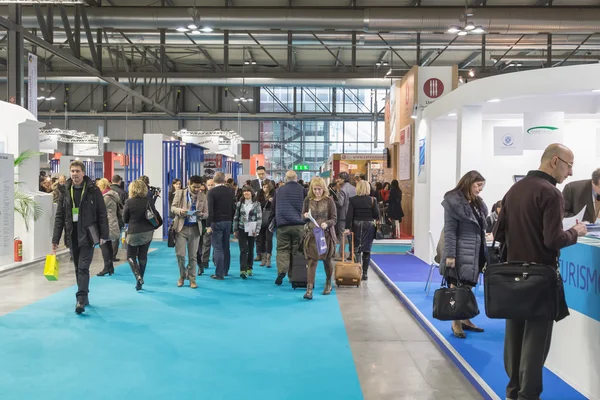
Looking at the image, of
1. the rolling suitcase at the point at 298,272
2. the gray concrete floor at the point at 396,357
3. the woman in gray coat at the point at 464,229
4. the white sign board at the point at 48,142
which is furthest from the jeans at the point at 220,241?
the white sign board at the point at 48,142

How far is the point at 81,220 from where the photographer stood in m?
6.16

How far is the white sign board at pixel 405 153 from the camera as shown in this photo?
490 inches

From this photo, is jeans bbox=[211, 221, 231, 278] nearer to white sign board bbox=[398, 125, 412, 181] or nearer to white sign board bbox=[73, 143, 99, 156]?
white sign board bbox=[398, 125, 412, 181]

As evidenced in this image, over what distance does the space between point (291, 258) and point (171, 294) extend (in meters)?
1.68

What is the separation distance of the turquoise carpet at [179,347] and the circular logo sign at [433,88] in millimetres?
5873

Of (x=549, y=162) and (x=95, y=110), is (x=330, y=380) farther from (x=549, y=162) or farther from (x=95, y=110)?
(x=95, y=110)

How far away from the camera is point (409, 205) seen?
45.1ft

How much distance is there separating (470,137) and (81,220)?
4849mm

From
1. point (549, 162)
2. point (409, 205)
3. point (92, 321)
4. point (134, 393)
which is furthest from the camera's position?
point (409, 205)

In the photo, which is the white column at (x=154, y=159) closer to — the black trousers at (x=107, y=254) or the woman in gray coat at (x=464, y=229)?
the black trousers at (x=107, y=254)

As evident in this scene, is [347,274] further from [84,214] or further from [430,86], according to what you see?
[430,86]

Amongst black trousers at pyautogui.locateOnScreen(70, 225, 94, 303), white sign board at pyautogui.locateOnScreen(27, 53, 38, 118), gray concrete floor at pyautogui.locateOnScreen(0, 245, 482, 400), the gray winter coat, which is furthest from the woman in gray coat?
white sign board at pyautogui.locateOnScreen(27, 53, 38, 118)

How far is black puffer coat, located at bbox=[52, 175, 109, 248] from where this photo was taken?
6.17 metres

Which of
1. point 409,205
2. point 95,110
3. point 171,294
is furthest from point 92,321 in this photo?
point 95,110
